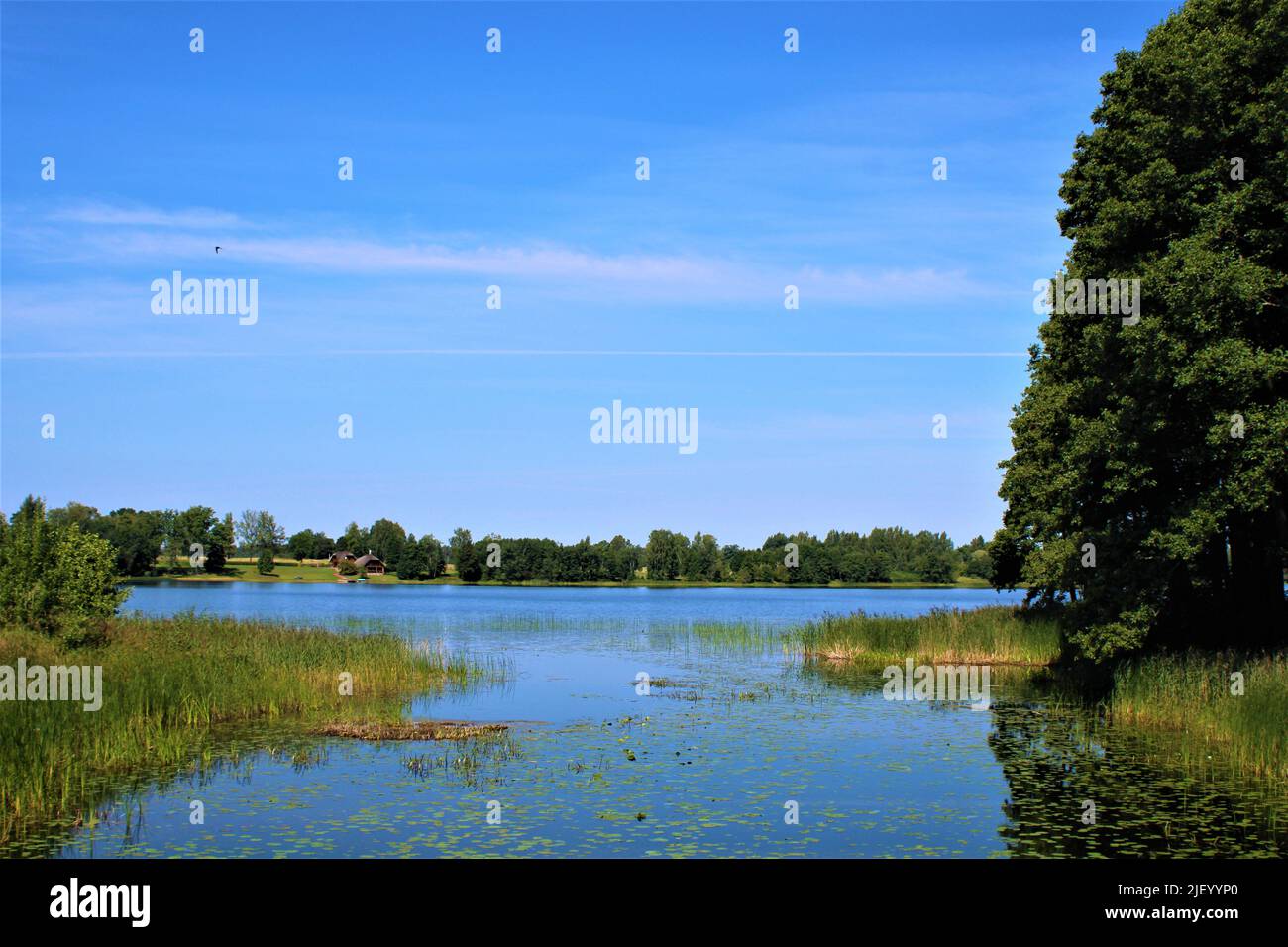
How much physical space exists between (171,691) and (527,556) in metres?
130

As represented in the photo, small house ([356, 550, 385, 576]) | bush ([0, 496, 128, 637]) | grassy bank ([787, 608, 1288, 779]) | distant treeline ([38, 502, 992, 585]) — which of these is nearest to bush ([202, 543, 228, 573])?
distant treeline ([38, 502, 992, 585])

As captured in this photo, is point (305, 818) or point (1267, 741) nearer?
point (305, 818)

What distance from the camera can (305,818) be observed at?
16.7m

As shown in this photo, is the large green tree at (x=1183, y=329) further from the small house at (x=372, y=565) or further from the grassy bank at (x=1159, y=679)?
the small house at (x=372, y=565)

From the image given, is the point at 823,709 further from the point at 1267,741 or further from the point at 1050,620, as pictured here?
the point at 1050,620

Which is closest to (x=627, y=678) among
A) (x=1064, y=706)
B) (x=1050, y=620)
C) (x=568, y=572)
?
(x=1064, y=706)

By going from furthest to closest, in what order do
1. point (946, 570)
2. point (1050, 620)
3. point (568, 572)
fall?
1. point (946, 570)
2. point (568, 572)
3. point (1050, 620)

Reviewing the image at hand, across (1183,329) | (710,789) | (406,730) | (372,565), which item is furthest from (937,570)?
(710,789)

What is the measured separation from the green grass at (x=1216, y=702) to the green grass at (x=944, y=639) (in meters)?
10.9

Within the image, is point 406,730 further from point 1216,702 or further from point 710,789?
point 1216,702

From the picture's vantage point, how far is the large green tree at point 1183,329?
75.5ft

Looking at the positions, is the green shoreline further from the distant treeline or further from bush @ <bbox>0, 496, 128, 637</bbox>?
bush @ <bbox>0, 496, 128, 637</bbox>

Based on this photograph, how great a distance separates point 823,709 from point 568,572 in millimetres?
129342

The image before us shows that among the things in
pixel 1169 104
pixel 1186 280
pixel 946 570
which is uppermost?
pixel 1169 104
